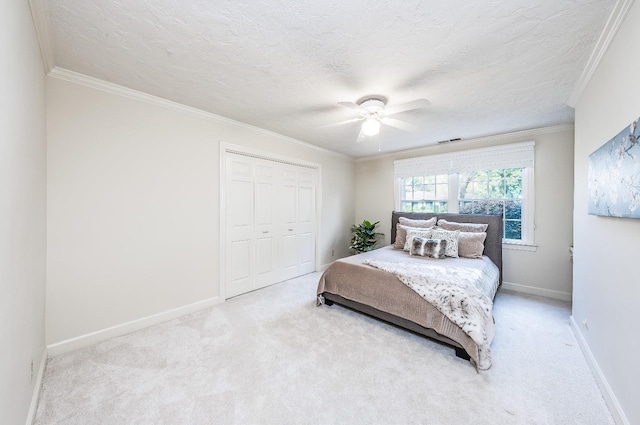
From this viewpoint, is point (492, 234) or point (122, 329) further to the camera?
point (492, 234)

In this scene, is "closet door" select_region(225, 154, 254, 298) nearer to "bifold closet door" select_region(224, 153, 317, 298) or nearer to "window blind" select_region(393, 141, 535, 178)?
"bifold closet door" select_region(224, 153, 317, 298)

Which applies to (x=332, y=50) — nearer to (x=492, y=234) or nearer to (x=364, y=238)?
(x=492, y=234)

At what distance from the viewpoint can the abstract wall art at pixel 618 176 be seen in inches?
50.2

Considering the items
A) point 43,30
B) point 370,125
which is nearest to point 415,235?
point 370,125

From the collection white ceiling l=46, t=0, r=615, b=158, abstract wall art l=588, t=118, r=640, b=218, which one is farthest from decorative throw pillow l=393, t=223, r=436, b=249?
abstract wall art l=588, t=118, r=640, b=218

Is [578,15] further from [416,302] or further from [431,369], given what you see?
[431,369]

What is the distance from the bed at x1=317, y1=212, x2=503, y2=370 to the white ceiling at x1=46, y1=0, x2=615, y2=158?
1881 millimetres

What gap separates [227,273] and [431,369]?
2.64 meters

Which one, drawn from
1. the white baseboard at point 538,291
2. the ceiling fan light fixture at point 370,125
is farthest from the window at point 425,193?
the ceiling fan light fixture at point 370,125

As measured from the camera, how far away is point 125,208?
8.19 feet

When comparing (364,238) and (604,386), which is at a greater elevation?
(364,238)

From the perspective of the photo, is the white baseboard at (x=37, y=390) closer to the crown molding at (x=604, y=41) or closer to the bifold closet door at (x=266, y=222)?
the bifold closet door at (x=266, y=222)

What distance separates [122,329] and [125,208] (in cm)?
122

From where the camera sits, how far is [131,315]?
2.53 metres
